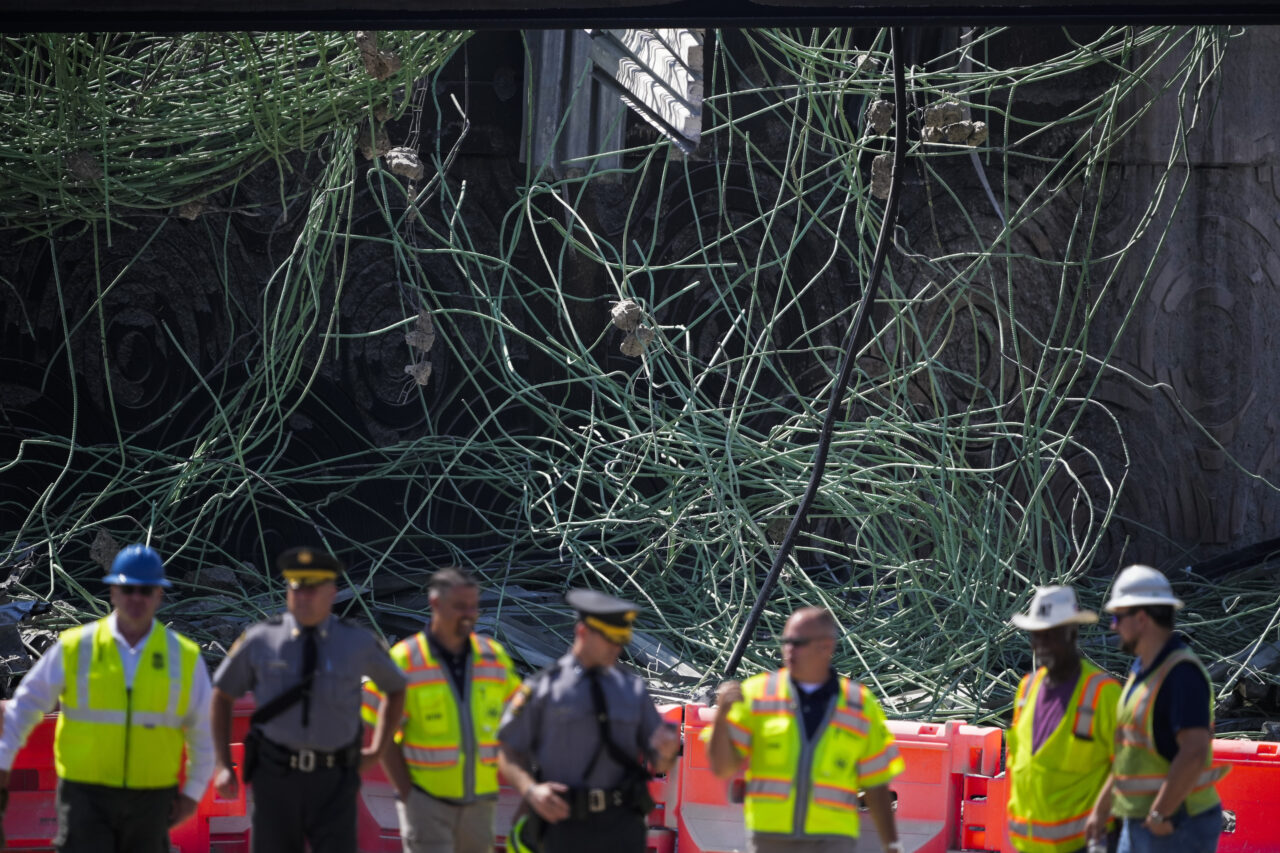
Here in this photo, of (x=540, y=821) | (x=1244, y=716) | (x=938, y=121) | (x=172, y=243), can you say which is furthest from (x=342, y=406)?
(x=540, y=821)

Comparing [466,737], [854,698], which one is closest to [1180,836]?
[854,698]

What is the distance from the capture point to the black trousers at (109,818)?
437 centimetres

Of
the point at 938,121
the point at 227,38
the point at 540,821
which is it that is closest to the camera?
the point at 540,821

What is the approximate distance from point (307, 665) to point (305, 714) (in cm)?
14

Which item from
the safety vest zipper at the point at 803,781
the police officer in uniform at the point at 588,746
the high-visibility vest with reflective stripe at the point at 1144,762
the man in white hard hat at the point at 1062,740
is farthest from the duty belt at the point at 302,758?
the high-visibility vest with reflective stripe at the point at 1144,762

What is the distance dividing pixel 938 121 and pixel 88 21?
4.46m

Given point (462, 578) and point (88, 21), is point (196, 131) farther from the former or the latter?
point (462, 578)

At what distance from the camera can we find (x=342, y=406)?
1163 centimetres

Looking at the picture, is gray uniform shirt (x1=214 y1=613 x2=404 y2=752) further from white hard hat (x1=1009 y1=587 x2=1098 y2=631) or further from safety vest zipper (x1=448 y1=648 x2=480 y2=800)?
white hard hat (x1=1009 y1=587 x2=1098 y2=631)

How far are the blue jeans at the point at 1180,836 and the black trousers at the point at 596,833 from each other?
1392 mm

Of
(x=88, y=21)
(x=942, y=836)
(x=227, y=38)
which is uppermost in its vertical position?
(x=227, y=38)

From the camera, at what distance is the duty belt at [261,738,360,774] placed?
4.38m

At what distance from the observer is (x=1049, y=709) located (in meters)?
4.31

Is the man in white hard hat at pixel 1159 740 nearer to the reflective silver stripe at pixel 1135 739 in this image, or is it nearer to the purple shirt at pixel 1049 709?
the reflective silver stripe at pixel 1135 739
